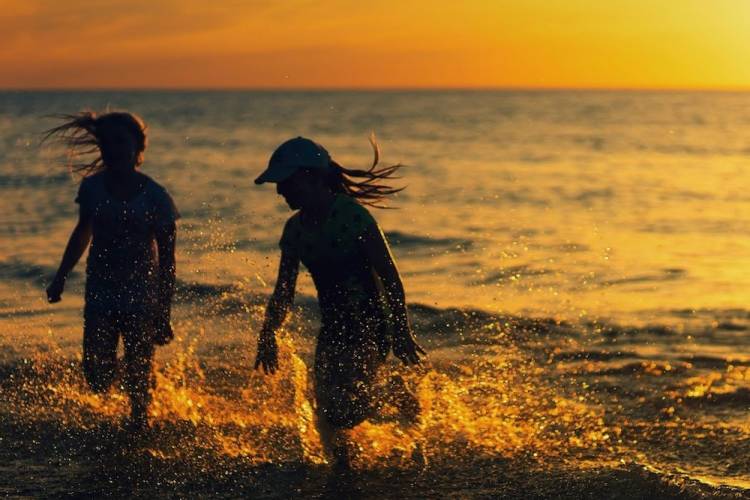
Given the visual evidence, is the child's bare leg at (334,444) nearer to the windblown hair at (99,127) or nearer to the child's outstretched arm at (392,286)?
the child's outstretched arm at (392,286)

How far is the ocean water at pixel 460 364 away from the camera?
19.6 feet

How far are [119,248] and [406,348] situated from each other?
179cm

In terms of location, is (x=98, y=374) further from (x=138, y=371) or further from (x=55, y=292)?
(x=55, y=292)

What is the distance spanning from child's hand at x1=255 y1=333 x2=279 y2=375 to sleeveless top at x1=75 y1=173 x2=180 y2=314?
92 centimetres

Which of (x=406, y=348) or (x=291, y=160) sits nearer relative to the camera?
(x=291, y=160)

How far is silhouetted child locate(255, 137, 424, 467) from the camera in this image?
18.5 feet

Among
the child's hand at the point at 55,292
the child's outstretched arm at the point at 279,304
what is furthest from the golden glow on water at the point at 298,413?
the child's hand at the point at 55,292

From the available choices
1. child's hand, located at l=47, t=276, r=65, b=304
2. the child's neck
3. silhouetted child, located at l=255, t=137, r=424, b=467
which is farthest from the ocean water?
the child's neck

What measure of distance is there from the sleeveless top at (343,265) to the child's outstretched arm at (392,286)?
0.05m

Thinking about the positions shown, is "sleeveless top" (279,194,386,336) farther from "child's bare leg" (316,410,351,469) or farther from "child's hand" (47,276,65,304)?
"child's hand" (47,276,65,304)

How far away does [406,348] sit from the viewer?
565 cm

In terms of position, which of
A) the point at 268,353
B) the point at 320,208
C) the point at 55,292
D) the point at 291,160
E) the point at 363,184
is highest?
the point at 291,160

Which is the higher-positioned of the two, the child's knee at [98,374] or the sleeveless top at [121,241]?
the sleeveless top at [121,241]

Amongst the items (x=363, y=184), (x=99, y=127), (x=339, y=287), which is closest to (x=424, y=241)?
(x=363, y=184)
